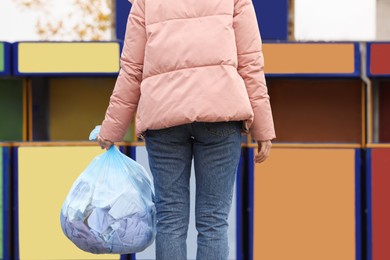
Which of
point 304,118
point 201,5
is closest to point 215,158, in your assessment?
point 201,5

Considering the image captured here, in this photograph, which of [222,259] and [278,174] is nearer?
[222,259]

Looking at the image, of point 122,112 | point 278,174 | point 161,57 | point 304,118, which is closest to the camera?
point 161,57

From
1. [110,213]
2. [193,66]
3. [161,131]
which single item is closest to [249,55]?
[193,66]

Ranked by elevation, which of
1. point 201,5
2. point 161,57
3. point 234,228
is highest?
point 201,5

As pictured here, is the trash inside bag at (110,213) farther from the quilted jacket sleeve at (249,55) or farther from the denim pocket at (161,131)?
the quilted jacket sleeve at (249,55)

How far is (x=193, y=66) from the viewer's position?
2480mm

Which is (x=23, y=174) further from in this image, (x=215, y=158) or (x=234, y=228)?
(x=215, y=158)

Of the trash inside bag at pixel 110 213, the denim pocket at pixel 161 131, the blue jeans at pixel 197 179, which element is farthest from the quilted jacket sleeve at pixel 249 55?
the trash inside bag at pixel 110 213

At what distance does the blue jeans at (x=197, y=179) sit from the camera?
2512 millimetres

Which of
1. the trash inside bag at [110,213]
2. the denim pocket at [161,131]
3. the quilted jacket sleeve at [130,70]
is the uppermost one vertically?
the quilted jacket sleeve at [130,70]

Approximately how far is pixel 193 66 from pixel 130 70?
25 cm

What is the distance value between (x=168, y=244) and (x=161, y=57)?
1.95 ft

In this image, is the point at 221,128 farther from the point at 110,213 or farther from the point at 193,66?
the point at 110,213

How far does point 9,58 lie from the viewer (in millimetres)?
4309
